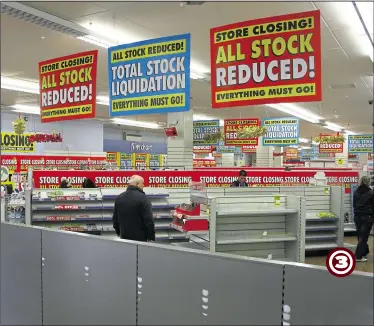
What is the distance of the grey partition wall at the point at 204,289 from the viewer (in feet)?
7.69

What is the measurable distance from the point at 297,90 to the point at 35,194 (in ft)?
16.9

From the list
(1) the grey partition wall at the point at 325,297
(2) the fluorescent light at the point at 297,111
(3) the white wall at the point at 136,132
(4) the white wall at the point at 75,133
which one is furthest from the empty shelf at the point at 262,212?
(3) the white wall at the point at 136,132

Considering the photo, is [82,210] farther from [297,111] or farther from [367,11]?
[297,111]

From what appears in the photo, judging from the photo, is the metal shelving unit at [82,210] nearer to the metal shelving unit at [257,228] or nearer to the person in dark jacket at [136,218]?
the metal shelving unit at [257,228]

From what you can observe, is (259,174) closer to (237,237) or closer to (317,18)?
(237,237)

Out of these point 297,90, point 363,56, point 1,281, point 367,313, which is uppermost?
point 363,56

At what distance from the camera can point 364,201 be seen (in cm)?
777

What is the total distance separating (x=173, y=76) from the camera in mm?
5305

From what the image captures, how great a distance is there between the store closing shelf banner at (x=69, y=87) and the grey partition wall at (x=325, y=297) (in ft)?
15.1

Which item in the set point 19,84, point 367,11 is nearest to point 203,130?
point 19,84

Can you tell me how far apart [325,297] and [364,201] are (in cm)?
625

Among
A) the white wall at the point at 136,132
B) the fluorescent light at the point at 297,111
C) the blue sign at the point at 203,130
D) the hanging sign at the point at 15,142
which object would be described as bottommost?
the hanging sign at the point at 15,142

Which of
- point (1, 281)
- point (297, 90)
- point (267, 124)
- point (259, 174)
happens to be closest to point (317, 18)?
point (297, 90)

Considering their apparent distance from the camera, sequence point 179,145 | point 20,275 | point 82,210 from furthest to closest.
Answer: point 179,145 < point 82,210 < point 20,275
